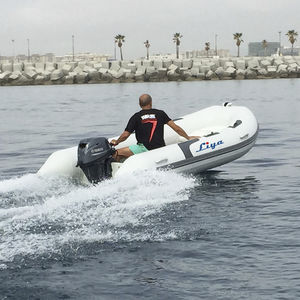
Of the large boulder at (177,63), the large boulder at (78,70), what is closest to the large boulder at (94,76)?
the large boulder at (78,70)

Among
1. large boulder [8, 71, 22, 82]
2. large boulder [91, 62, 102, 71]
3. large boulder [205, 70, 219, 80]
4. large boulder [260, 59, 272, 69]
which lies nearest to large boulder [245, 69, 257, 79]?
large boulder [205, 70, 219, 80]

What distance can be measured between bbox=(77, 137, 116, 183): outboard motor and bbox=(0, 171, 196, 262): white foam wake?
27cm

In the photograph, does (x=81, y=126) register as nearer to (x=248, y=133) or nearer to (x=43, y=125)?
(x=43, y=125)

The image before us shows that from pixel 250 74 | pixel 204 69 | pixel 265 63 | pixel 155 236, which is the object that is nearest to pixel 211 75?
pixel 204 69

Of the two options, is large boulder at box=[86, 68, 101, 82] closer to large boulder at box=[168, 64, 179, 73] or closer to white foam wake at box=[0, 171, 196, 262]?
large boulder at box=[168, 64, 179, 73]

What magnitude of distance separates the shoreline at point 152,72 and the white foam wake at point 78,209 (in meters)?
58.8

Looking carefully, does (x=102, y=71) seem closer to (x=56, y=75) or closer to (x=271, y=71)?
(x=56, y=75)

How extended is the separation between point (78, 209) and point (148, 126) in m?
2.19

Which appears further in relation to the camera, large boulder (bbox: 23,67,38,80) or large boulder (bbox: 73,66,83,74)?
large boulder (bbox: 73,66,83,74)

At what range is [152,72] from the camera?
6788 cm

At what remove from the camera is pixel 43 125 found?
22.9 m

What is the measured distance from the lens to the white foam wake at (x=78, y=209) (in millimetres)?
6746

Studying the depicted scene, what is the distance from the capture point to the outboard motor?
901 centimetres

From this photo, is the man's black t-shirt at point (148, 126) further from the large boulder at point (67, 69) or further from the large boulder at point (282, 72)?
the large boulder at point (282, 72)
